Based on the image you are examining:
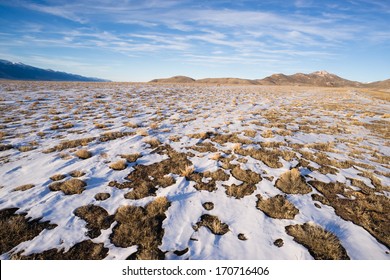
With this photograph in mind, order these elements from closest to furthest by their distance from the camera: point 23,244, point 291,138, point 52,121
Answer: point 23,244 → point 291,138 → point 52,121

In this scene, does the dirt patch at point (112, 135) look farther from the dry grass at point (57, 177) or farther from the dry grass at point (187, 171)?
the dry grass at point (187, 171)

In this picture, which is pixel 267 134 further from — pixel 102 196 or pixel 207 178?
pixel 102 196

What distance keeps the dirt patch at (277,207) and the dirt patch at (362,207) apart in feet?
4.08

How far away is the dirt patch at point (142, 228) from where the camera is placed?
14.0 ft

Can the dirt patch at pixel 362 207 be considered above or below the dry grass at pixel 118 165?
below

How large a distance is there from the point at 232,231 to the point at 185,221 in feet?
3.79

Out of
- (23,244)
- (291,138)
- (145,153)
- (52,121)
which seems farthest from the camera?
(52,121)

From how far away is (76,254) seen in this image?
13.5 ft

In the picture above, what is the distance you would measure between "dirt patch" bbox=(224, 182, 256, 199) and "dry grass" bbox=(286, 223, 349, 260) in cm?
157

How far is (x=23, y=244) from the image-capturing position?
4219 mm

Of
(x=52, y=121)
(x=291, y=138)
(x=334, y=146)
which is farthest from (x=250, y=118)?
(x=52, y=121)

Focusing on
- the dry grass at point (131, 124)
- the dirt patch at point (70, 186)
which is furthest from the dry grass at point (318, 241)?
the dry grass at point (131, 124)
